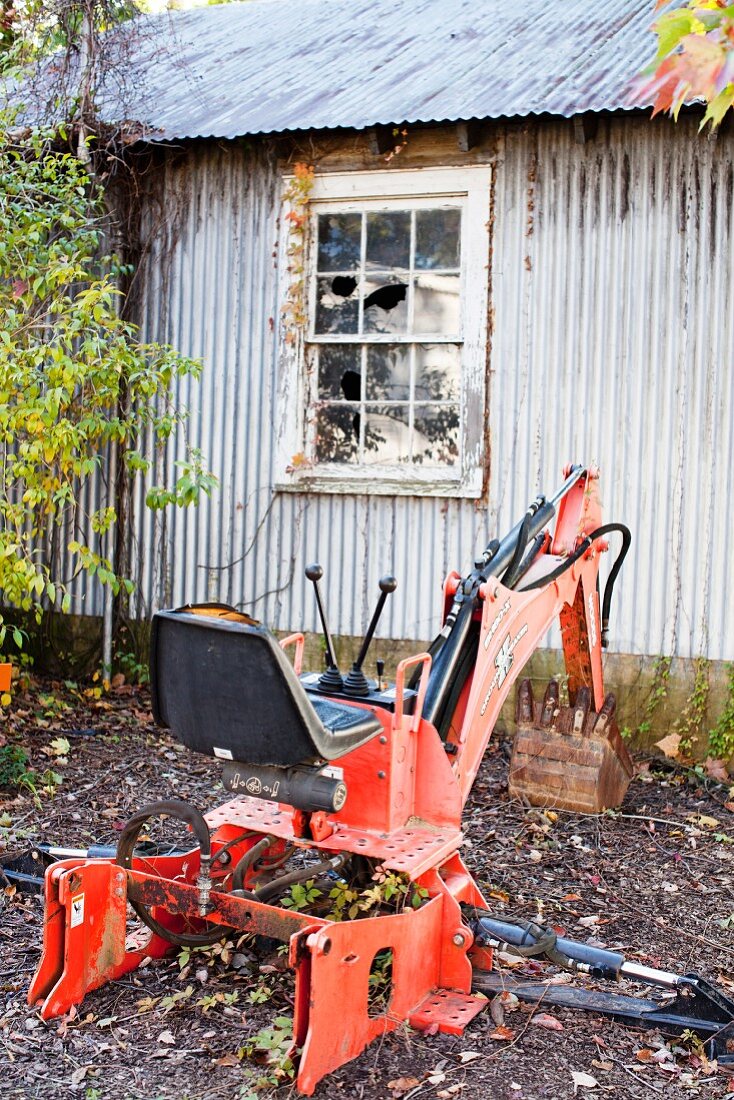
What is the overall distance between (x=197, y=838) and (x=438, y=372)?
15.0 feet

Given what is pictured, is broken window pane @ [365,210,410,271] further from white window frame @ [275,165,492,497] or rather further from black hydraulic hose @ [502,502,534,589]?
black hydraulic hose @ [502,502,534,589]

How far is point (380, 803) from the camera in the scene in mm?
3834

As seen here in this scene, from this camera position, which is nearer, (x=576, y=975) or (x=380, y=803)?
(x=380, y=803)

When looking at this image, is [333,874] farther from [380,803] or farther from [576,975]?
[576,975]

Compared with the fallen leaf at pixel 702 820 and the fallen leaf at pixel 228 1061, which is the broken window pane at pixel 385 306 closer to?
the fallen leaf at pixel 702 820

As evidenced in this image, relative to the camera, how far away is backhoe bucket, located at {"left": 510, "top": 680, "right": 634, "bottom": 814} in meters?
5.99

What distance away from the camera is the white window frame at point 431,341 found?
747 centimetres

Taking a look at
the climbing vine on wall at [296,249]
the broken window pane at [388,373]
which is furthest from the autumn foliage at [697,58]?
the climbing vine on wall at [296,249]

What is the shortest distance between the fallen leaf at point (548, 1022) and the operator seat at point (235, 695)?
1.13 meters

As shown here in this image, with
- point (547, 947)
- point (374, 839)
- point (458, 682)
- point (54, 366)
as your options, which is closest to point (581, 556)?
point (458, 682)

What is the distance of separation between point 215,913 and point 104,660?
4.91 metres

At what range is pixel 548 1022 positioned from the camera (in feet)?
12.2

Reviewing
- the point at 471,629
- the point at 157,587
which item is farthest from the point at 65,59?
the point at 471,629

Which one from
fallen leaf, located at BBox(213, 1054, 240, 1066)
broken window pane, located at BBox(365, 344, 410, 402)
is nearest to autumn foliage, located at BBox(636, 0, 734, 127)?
fallen leaf, located at BBox(213, 1054, 240, 1066)
